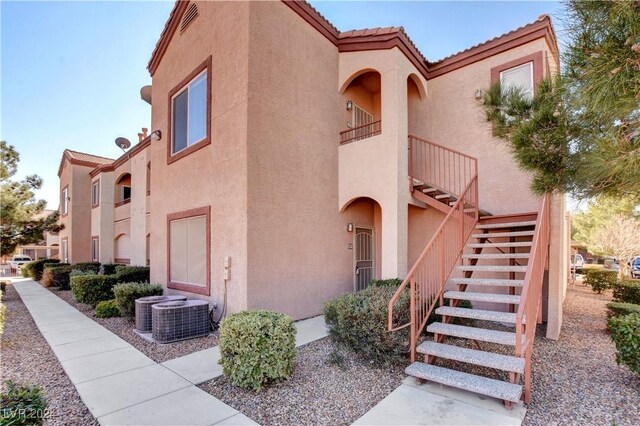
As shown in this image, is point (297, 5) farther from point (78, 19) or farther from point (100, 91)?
point (100, 91)

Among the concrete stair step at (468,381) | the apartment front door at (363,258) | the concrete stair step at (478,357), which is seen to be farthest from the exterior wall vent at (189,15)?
the concrete stair step at (468,381)

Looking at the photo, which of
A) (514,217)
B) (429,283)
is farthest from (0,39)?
(514,217)

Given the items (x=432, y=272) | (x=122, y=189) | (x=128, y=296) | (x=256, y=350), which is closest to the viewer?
(x=256, y=350)

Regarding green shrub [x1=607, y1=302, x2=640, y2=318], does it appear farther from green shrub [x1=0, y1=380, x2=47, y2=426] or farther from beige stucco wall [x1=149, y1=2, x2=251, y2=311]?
green shrub [x1=0, y1=380, x2=47, y2=426]

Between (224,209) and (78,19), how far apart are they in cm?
708

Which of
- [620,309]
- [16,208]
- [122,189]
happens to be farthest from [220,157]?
[122,189]

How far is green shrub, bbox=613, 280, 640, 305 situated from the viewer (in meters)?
9.80

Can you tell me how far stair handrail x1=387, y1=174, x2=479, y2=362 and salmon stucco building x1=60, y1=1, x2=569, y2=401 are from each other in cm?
5

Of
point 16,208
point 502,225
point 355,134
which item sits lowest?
point 502,225

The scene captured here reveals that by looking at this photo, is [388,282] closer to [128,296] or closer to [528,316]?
[528,316]

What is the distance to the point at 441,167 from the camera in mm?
9500

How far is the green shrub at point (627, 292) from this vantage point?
9805 millimetres

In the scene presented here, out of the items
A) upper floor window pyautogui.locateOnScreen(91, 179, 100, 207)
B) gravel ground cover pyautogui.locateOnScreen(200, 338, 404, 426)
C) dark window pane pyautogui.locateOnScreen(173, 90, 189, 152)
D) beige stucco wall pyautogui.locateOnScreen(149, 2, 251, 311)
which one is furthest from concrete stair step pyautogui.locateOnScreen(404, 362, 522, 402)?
upper floor window pyautogui.locateOnScreen(91, 179, 100, 207)

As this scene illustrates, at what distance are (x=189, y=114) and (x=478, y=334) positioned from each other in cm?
894
